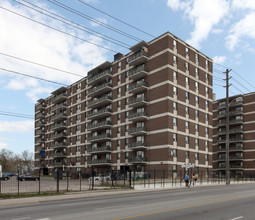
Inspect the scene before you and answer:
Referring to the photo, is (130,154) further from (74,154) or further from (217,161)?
(217,161)

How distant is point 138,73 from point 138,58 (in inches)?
116

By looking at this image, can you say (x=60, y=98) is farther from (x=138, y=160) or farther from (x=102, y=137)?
(x=138, y=160)

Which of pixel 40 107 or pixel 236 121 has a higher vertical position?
pixel 40 107

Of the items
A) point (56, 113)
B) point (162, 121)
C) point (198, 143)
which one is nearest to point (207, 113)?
point (198, 143)

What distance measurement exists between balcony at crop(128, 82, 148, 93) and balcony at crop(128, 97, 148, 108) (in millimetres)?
1933

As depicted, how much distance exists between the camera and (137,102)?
5359cm

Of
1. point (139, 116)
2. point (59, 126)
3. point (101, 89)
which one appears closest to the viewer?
point (139, 116)

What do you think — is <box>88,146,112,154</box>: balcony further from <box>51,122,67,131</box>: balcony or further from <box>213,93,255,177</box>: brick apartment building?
<box>213,93,255,177</box>: brick apartment building

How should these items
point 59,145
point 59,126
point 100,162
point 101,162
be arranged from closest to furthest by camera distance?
point 101,162
point 100,162
point 59,145
point 59,126

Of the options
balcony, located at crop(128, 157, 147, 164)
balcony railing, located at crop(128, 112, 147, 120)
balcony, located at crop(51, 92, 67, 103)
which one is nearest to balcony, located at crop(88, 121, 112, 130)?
balcony railing, located at crop(128, 112, 147, 120)

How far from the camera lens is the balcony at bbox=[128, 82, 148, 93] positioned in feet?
175


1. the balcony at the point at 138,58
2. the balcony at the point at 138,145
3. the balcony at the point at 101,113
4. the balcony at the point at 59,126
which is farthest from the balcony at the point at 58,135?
the balcony at the point at 138,58

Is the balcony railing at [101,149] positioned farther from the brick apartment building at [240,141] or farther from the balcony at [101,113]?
the brick apartment building at [240,141]

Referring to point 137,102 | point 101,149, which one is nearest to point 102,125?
point 101,149
